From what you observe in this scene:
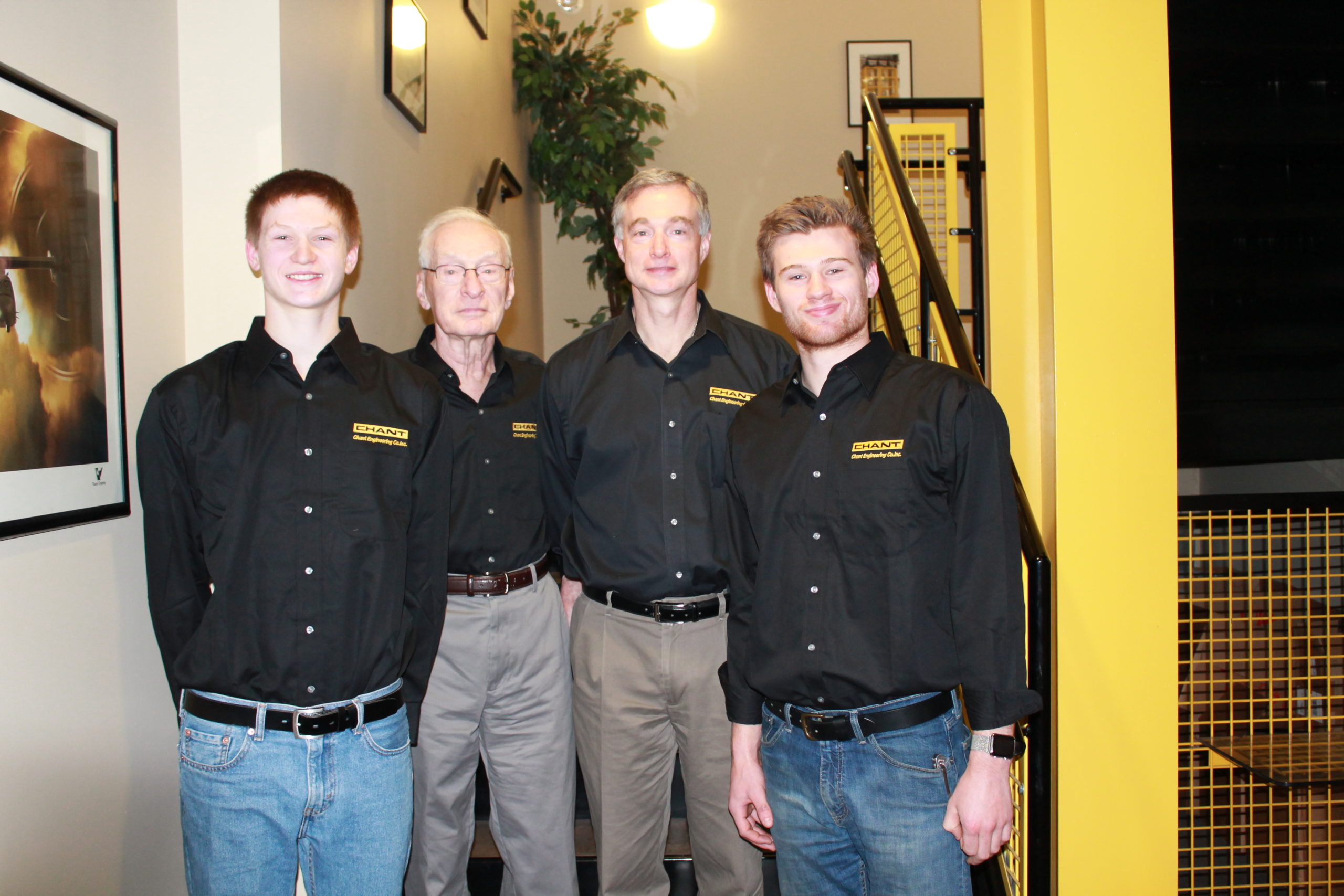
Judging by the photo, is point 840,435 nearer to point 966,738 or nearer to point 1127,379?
point 966,738

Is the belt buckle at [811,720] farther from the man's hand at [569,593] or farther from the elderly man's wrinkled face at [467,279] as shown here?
the elderly man's wrinkled face at [467,279]

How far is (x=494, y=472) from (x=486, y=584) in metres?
0.28

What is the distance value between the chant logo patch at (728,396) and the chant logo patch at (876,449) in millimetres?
565

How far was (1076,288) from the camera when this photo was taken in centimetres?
197

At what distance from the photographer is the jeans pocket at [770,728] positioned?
5.17ft

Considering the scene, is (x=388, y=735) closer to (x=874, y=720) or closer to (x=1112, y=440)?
(x=874, y=720)

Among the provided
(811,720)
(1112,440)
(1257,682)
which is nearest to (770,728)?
(811,720)

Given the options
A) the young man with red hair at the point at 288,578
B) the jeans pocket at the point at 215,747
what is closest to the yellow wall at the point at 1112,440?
the young man with red hair at the point at 288,578

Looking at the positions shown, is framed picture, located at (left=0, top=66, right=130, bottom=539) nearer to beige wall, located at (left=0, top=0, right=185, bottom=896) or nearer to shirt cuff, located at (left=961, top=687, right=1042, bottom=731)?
beige wall, located at (left=0, top=0, right=185, bottom=896)

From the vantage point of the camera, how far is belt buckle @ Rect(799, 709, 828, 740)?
1502mm

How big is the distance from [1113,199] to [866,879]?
155 centimetres

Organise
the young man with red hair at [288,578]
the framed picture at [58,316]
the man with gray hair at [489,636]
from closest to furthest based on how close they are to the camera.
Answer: the framed picture at [58,316], the young man with red hair at [288,578], the man with gray hair at [489,636]

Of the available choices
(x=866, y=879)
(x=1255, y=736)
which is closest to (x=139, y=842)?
(x=866, y=879)

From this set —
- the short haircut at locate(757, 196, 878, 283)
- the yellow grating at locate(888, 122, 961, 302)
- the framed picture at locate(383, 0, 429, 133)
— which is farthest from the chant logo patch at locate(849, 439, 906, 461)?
the framed picture at locate(383, 0, 429, 133)
